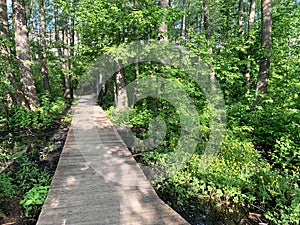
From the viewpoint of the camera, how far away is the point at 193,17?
21.5 m

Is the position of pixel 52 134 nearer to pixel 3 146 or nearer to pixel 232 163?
pixel 3 146

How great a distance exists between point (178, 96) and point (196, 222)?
2.89 m

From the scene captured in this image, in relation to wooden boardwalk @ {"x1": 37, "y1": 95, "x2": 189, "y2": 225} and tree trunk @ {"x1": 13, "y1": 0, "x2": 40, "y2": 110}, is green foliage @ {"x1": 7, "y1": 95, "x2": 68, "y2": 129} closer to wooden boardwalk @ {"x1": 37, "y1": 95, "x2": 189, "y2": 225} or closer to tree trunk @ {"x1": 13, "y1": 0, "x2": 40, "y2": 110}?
tree trunk @ {"x1": 13, "y1": 0, "x2": 40, "y2": 110}

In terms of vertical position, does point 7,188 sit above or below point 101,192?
below

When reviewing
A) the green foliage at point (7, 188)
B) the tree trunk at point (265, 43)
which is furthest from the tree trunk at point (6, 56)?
the tree trunk at point (265, 43)

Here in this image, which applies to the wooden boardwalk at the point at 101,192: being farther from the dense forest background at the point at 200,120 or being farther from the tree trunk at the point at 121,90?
the tree trunk at the point at 121,90

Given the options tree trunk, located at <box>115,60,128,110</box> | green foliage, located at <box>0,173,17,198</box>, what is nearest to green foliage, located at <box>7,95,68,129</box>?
tree trunk, located at <box>115,60,128,110</box>

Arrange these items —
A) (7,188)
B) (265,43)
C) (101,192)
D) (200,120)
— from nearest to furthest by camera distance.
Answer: (101,192)
(7,188)
(200,120)
(265,43)

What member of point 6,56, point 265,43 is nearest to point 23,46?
point 6,56

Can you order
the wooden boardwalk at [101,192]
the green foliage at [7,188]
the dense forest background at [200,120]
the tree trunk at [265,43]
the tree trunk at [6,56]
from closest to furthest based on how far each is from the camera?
the wooden boardwalk at [101,192]
the green foliage at [7,188]
the dense forest background at [200,120]
the tree trunk at [6,56]
the tree trunk at [265,43]

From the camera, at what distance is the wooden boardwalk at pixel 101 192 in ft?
9.05

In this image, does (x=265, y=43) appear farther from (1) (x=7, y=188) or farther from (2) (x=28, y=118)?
(2) (x=28, y=118)

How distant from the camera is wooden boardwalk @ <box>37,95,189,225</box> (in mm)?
2758

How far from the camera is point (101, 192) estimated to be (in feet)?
10.9
